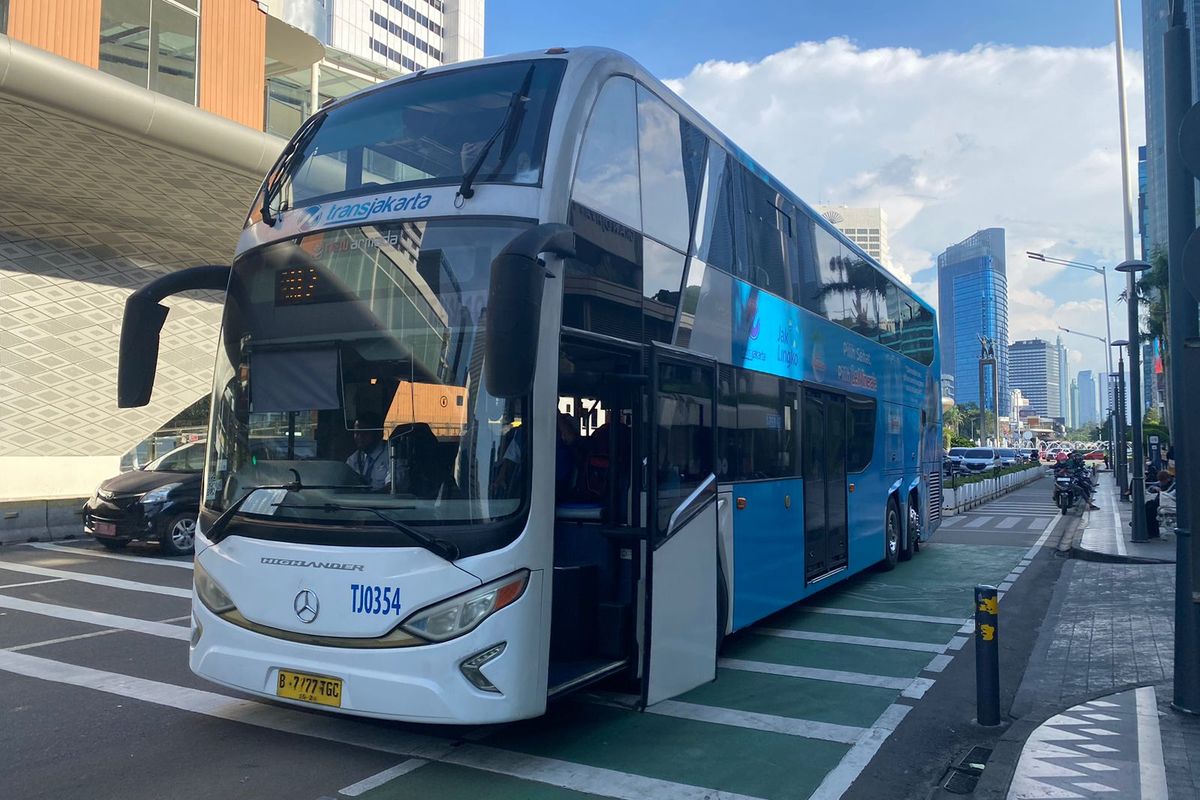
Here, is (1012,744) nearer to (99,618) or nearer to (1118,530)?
(99,618)

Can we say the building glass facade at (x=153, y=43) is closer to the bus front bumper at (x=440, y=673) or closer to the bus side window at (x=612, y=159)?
the bus side window at (x=612, y=159)

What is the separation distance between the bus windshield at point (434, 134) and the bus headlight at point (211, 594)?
233 centimetres

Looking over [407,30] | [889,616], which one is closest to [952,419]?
[407,30]

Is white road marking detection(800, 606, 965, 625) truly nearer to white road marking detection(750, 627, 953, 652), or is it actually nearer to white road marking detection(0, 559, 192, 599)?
white road marking detection(750, 627, 953, 652)

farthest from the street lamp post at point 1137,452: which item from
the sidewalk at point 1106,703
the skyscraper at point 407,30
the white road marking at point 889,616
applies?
the skyscraper at point 407,30

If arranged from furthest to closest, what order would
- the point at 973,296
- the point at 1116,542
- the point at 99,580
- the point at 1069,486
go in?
the point at 973,296 → the point at 1069,486 → the point at 1116,542 → the point at 99,580

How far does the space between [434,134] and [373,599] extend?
2851 millimetres

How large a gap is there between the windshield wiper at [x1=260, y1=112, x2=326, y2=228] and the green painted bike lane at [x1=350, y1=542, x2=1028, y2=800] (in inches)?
137

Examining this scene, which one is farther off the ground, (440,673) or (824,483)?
(824,483)

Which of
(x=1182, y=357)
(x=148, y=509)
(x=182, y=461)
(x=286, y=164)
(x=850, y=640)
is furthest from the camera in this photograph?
(x=182, y=461)

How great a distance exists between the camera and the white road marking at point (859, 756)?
5141mm

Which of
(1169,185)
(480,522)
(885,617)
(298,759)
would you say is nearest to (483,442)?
(480,522)

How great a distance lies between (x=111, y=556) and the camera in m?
14.2

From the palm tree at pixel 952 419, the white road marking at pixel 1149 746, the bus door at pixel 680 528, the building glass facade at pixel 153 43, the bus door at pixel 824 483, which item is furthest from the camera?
the palm tree at pixel 952 419
